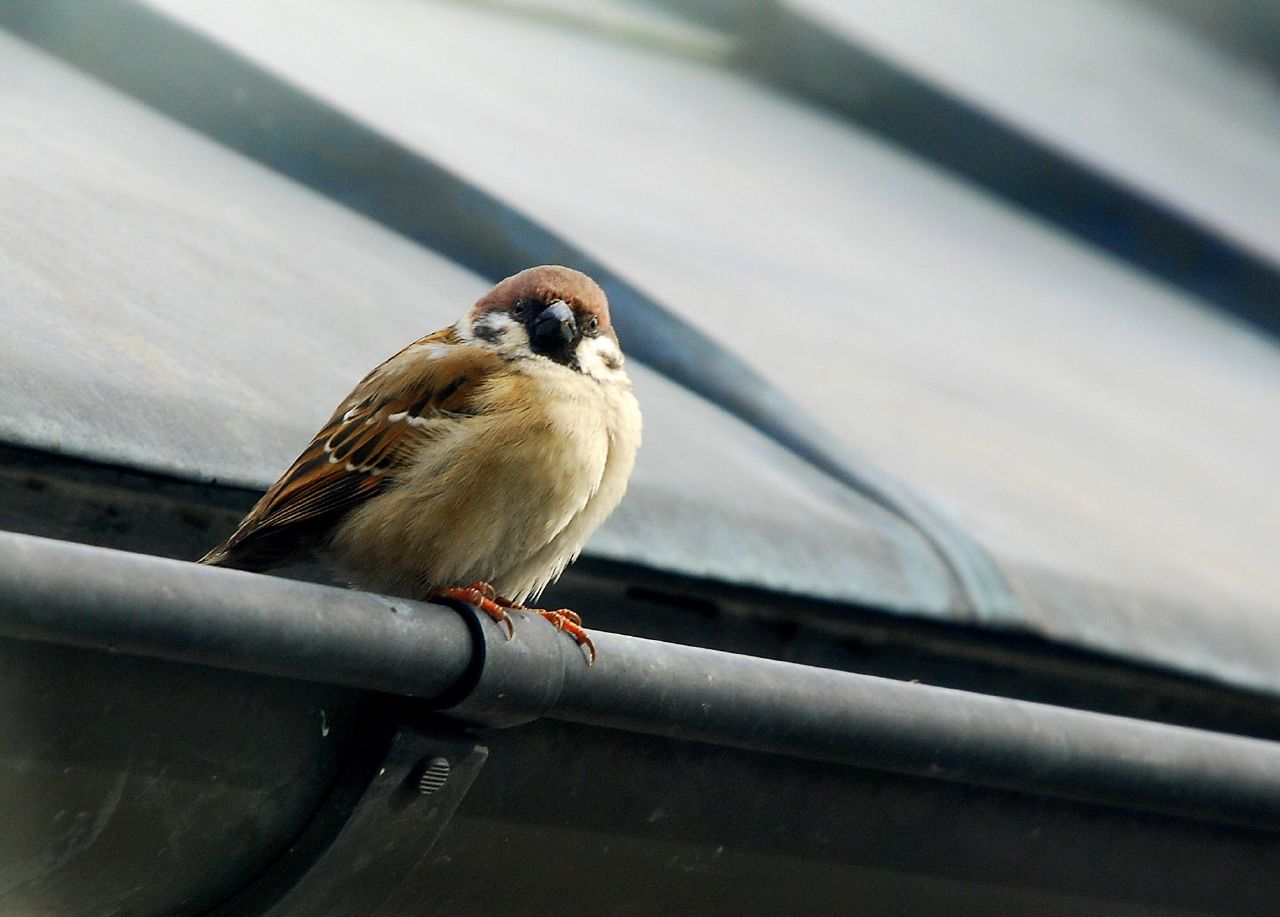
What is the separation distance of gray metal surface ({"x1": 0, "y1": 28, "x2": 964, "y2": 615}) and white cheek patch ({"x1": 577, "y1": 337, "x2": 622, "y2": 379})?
14 centimetres

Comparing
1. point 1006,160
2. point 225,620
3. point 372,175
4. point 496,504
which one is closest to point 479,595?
point 496,504

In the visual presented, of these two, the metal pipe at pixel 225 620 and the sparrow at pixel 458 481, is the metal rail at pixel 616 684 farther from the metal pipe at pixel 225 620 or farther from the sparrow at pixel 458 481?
the sparrow at pixel 458 481

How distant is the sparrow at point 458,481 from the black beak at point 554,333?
0.09 m

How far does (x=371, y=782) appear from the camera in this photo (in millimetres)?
1707

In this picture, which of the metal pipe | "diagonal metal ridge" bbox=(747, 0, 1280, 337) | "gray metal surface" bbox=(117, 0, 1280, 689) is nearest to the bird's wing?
the metal pipe

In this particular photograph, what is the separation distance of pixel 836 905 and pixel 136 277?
4.06 feet

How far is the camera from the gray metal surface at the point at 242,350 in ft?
6.34

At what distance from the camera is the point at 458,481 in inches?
87.6

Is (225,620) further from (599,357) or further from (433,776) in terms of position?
(599,357)

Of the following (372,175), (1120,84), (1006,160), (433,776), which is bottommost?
(372,175)

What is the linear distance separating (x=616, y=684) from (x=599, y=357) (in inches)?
34.8

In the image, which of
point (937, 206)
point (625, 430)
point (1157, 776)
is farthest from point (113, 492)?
point (937, 206)

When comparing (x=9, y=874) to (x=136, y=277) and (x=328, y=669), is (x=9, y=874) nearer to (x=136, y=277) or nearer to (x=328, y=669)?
(x=328, y=669)

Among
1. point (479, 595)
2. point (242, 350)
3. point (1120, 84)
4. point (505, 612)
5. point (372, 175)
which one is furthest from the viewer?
point (1120, 84)
